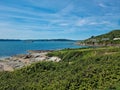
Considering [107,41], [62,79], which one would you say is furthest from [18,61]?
[107,41]

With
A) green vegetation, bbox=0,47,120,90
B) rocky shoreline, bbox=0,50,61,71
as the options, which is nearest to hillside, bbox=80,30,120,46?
rocky shoreline, bbox=0,50,61,71

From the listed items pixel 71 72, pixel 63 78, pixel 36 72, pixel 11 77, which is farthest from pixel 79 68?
pixel 11 77

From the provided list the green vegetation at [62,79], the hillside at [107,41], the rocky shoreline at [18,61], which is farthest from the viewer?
the hillside at [107,41]

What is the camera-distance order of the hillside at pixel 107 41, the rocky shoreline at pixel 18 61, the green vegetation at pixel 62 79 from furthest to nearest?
the hillside at pixel 107 41
the rocky shoreline at pixel 18 61
the green vegetation at pixel 62 79

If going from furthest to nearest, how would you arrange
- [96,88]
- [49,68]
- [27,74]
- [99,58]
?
[99,58]
[49,68]
[27,74]
[96,88]

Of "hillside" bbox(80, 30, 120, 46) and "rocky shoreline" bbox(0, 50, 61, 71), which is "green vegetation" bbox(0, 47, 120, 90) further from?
"hillside" bbox(80, 30, 120, 46)

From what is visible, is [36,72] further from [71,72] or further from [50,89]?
[50,89]

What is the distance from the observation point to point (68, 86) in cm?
2423

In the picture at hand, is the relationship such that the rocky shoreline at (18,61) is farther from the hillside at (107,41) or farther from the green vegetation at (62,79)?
the hillside at (107,41)

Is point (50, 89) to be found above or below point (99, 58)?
below

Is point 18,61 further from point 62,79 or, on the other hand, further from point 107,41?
point 107,41

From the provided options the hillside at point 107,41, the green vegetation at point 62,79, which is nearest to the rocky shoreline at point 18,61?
the green vegetation at point 62,79

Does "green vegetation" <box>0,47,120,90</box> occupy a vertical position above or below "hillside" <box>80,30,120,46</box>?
below

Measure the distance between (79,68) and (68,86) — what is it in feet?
22.9
